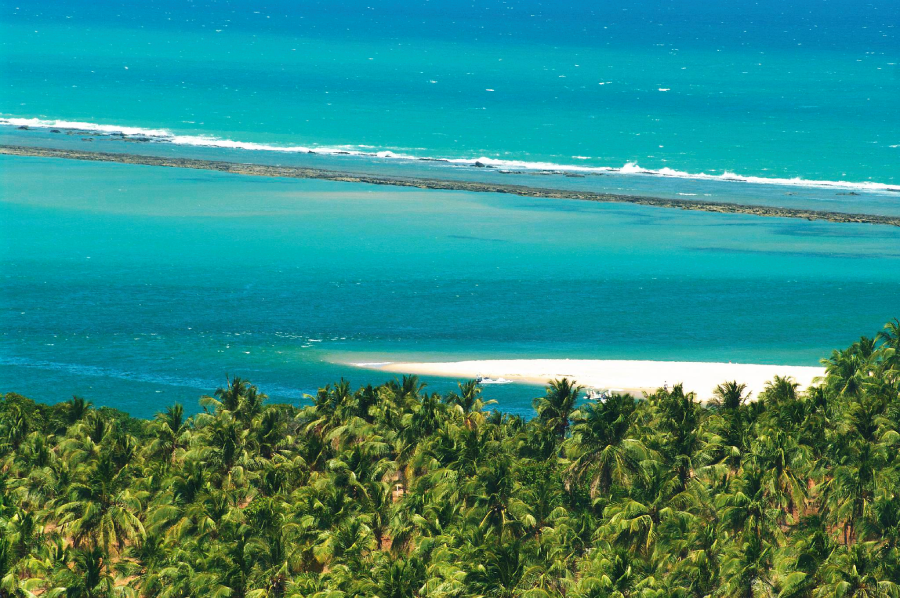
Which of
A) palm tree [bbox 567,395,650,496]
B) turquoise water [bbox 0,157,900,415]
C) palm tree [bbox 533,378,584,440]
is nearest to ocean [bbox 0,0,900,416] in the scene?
turquoise water [bbox 0,157,900,415]

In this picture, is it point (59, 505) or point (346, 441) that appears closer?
point (59, 505)

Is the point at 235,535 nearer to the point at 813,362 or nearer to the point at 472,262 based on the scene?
the point at 813,362

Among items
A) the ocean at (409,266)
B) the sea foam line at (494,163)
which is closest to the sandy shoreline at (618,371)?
the ocean at (409,266)

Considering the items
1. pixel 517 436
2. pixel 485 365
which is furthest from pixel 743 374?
pixel 517 436

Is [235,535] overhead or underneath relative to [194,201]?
underneath

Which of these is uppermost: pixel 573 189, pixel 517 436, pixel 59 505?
pixel 573 189

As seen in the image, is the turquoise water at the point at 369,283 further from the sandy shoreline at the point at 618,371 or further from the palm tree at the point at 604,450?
the palm tree at the point at 604,450

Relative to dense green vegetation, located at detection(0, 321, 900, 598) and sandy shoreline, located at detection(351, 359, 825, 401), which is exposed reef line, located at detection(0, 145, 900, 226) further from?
dense green vegetation, located at detection(0, 321, 900, 598)
